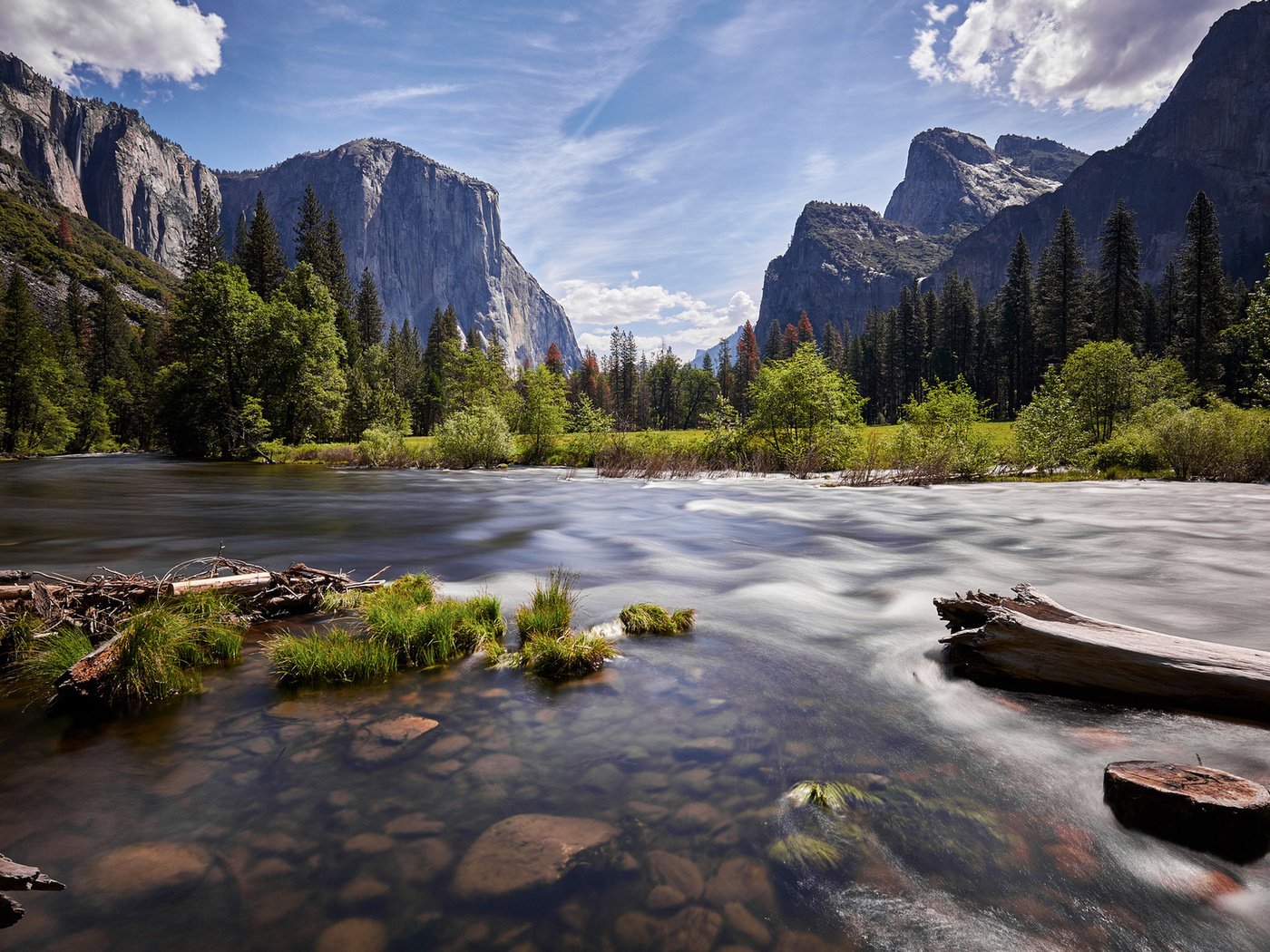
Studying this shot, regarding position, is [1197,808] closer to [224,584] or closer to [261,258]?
[224,584]

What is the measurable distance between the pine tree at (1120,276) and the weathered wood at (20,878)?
81.6 m

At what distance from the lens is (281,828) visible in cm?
357

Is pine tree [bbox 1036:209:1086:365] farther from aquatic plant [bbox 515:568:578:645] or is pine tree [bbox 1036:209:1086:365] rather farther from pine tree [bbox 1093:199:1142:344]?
aquatic plant [bbox 515:568:578:645]

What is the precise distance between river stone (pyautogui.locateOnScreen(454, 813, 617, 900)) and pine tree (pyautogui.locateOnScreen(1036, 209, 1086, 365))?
265ft

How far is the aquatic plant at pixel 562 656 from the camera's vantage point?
6000 millimetres

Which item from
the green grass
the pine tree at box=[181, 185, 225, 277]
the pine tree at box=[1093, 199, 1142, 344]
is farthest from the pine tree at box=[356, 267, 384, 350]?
the pine tree at box=[1093, 199, 1142, 344]

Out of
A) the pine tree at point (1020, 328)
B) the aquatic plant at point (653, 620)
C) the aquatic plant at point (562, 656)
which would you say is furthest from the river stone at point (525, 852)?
the pine tree at point (1020, 328)

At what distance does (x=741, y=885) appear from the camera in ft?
10.4

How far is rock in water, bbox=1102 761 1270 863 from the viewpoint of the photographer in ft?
10.6

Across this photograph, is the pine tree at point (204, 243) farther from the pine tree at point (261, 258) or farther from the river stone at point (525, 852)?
the river stone at point (525, 852)

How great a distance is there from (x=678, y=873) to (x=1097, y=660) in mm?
4351

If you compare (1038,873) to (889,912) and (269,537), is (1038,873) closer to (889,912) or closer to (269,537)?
(889,912)

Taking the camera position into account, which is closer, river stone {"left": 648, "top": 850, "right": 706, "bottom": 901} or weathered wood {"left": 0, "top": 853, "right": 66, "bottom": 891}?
weathered wood {"left": 0, "top": 853, "right": 66, "bottom": 891}

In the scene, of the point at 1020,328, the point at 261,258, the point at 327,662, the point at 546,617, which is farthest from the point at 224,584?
the point at 1020,328
